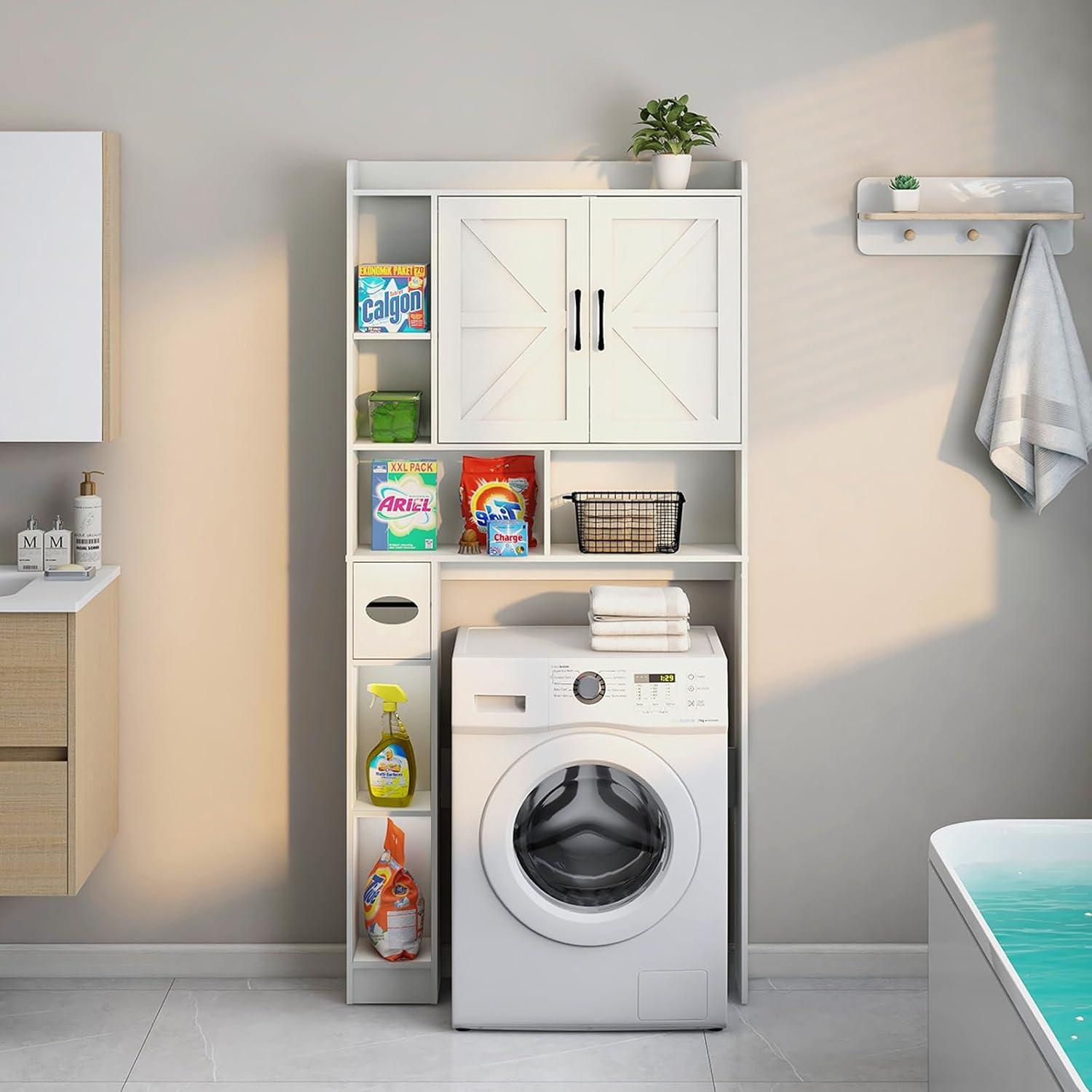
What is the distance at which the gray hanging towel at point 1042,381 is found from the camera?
283 centimetres

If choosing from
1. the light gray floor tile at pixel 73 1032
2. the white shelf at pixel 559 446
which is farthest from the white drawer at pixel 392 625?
the light gray floor tile at pixel 73 1032

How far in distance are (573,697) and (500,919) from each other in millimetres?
526

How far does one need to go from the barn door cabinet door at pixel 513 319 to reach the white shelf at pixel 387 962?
1205 millimetres

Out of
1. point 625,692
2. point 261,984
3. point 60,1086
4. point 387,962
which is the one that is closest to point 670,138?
point 625,692

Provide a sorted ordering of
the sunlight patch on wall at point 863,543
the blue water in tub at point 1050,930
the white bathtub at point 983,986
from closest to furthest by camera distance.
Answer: the white bathtub at point 983,986, the blue water in tub at point 1050,930, the sunlight patch on wall at point 863,543

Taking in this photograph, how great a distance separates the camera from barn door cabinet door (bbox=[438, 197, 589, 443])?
274 cm

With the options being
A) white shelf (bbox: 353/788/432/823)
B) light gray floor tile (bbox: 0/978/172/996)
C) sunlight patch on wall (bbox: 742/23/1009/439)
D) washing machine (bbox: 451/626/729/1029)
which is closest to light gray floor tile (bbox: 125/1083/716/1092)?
washing machine (bbox: 451/626/729/1029)

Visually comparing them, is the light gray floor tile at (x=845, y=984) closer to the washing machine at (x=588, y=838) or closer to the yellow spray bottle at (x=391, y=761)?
the washing machine at (x=588, y=838)

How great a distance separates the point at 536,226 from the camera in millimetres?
2748

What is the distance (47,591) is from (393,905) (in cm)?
105

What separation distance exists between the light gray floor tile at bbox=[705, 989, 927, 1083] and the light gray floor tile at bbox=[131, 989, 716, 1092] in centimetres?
10

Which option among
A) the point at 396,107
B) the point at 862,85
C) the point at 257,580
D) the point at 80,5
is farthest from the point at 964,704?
the point at 80,5

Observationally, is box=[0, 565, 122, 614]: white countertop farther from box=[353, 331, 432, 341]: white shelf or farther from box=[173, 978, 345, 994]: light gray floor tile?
box=[173, 978, 345, 994]: light gray floor tile

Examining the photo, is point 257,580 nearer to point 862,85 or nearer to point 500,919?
point 500,919
